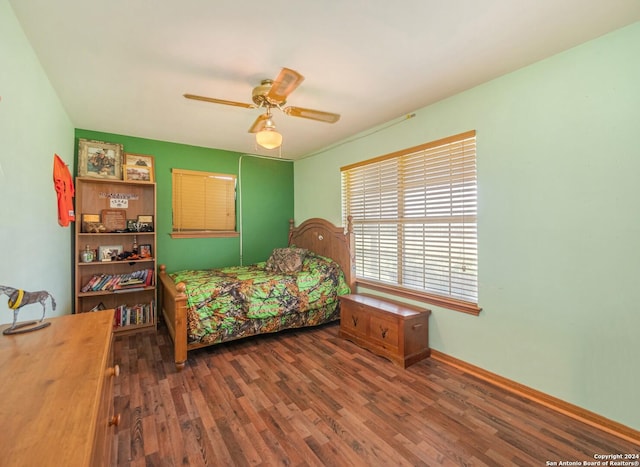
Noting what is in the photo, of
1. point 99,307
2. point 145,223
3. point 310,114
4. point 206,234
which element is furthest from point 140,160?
point 310,114

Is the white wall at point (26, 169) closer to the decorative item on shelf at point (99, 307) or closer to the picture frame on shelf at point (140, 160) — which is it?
the decorative item on shelf at point (99, 307)

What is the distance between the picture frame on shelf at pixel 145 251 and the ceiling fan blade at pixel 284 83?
2.67 m

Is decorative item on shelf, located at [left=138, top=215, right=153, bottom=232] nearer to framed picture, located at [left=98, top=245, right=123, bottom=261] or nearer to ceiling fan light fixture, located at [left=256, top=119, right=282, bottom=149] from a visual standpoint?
framed picture, located at [left=98, top=245, right=123, bottom=261]

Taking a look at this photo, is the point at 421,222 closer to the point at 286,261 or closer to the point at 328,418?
the point at 286,261

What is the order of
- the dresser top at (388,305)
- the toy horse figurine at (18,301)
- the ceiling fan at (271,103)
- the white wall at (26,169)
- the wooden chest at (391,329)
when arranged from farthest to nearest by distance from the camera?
1. the dresser top at (388,305)
2. the wooden chest at (391,329)
3. the ceiling fan at (271,103)
4. the white wall at (26,169)
5. the toy horse figurine at (18,301)

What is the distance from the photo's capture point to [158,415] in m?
1.97

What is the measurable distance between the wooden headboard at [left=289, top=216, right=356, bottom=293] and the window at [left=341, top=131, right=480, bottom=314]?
106 millimetres

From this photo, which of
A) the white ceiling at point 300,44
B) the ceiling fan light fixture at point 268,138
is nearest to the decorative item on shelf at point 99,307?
the white ceiling at point 300,44

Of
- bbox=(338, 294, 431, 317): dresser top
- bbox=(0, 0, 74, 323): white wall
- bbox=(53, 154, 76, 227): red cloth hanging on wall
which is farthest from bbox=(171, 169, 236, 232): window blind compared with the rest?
bbox=(338, 294, 431, 317): dresser top

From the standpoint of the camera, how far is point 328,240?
161 inches

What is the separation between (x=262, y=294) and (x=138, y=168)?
2.34 meters

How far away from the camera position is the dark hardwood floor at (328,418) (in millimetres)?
1634

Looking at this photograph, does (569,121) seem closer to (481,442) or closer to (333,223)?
(481,442)

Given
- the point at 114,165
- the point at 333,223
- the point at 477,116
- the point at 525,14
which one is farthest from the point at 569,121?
the point at 114,165
